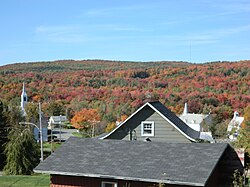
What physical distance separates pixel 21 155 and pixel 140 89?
77704 mm

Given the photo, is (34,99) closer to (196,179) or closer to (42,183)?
(42,183)

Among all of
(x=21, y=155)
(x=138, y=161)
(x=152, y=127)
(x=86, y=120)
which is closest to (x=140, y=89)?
(x=86, y=120)

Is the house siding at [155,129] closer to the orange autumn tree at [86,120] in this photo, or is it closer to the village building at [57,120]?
the orange autumn tree at [86,120]

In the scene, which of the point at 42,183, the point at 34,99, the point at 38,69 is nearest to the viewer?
the point at 42,183

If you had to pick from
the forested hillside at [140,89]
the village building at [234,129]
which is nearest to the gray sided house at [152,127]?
the village building at [234,129]

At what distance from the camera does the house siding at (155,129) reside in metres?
25.6

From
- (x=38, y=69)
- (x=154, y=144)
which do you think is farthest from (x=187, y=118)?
(x=38, y=69)

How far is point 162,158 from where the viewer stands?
50.9ft

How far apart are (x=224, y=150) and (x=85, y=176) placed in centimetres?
517

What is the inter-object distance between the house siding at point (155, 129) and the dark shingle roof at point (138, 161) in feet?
28.6

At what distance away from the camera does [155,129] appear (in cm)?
2605

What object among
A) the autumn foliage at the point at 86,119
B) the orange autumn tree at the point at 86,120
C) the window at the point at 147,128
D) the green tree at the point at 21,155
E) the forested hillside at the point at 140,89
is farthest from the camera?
the forested hillside at the point at 140,89

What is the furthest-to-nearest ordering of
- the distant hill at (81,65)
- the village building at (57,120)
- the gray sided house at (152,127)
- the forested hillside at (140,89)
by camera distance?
the distant hill at (81,65)
the forested hillside at (140,89)
the village building at (57,120)
the gray sided house at (152,127)

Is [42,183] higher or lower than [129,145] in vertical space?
lower
